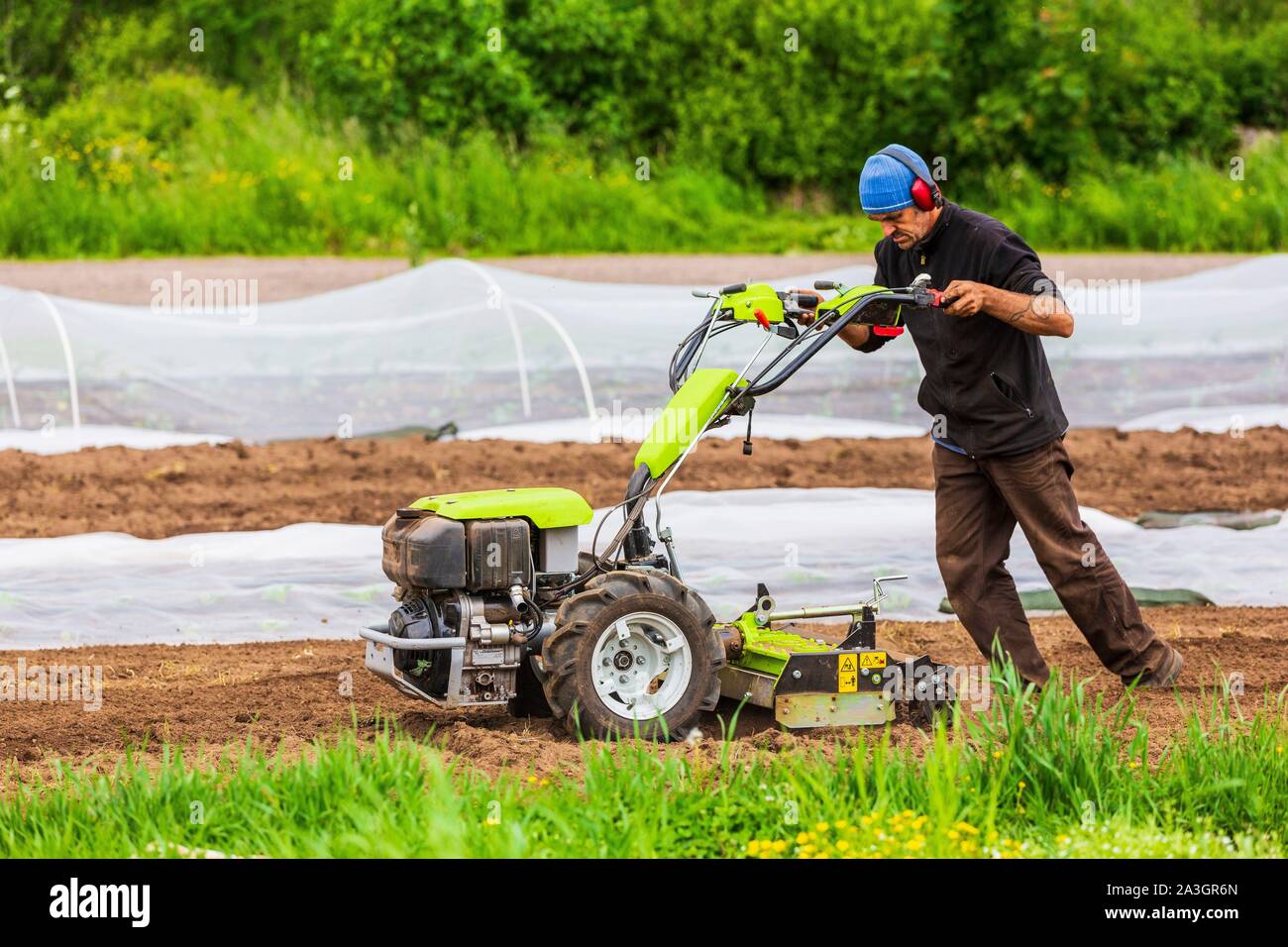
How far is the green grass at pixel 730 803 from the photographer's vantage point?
Answer: 3572 mm

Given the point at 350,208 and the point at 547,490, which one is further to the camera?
the point at 350,208

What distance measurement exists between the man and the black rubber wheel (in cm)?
95

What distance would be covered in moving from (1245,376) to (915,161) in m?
6.79

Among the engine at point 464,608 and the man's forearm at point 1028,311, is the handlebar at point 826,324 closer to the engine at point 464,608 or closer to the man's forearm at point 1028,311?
the man's forearm at point 1028,311

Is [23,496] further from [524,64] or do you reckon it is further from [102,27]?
[102,27]

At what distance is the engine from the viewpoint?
4.61 m

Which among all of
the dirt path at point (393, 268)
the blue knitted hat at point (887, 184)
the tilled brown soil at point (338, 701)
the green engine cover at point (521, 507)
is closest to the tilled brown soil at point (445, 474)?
the tilled brown soil at point (338, 701)

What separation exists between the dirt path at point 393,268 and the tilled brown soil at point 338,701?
25.8 ft

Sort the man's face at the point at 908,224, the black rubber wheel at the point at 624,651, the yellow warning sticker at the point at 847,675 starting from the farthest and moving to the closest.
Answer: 1. the man's face at the point at 908,224
2. the yellow warning sticker at the point at 847,675
3. the black rubber wheel at the point at 624,651

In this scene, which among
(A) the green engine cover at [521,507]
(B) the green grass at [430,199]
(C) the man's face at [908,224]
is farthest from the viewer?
(B) the green grass at [430,199]

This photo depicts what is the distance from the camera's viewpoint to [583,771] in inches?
169

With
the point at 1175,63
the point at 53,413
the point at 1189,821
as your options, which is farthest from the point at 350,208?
the point at 1189,821

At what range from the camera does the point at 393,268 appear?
47.1 ft

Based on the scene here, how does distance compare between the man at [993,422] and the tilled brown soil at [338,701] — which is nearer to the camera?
the tilled brown soil at [338,701]
